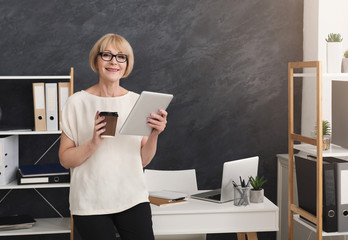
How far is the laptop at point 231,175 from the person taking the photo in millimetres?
2867

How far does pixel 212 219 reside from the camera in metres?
2.81

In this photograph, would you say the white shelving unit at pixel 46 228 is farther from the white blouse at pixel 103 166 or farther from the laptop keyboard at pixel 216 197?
the white blouse at pixel 103 166

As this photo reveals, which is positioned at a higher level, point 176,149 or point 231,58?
point 231,58

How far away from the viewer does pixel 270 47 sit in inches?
148

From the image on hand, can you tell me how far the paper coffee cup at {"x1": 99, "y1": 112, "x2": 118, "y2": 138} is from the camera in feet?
6.85

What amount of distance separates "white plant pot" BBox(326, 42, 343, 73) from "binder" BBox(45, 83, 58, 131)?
1714mm

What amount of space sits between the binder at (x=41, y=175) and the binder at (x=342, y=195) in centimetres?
169

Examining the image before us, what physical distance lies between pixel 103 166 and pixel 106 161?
25 millimetres

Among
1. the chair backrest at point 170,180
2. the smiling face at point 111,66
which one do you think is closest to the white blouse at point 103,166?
the smiling face at point 111,66

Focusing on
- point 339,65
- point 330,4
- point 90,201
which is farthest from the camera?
point 330,4

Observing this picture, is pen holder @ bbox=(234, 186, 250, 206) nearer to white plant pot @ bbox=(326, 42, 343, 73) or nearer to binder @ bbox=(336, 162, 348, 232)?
binder @ bbox=(336, 162, 348, 232)

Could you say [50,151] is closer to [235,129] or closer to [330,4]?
[235,129]

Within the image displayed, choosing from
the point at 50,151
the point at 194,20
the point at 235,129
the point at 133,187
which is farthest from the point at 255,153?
the point at 133,187

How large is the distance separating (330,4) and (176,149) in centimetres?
149
